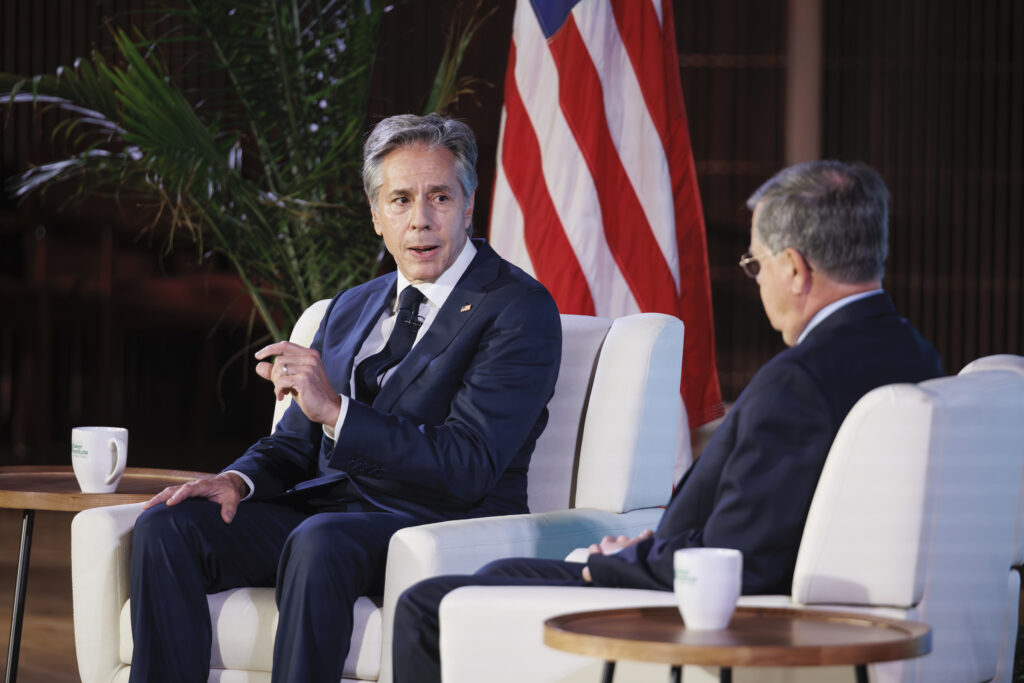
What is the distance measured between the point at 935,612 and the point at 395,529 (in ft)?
3.19

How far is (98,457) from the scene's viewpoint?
8.81 feet

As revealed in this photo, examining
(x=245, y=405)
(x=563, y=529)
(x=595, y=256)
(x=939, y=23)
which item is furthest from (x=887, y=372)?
(x=245, y=405)

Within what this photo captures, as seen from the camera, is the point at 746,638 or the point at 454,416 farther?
the point at 454,416

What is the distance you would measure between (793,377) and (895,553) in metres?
0.26

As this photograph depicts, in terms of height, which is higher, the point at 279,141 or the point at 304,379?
the point at 279,141

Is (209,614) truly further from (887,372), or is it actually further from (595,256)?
(595,256)

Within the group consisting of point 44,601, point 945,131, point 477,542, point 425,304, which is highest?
point 945,131

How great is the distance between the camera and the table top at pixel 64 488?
8.61 ft

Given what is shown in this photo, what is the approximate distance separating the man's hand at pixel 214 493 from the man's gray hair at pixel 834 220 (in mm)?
1195

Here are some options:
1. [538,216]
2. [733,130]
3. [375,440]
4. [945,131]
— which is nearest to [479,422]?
[375,440]

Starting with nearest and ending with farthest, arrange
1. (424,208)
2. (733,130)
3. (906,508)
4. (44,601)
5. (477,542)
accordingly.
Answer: (906,508)
(477,542)
(424,208)
(44,601)
(733,130)

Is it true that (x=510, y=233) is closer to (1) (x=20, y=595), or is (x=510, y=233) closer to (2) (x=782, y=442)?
(1) (x=20, y=595)

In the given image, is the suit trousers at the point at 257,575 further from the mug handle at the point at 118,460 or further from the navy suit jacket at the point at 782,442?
the navy suit jacket at the point at 782,442

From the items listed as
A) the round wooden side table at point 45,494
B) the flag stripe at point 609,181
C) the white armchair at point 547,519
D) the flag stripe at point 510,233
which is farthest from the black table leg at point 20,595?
the flag stripe at point 609,181
